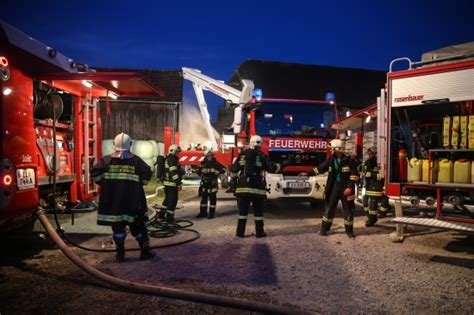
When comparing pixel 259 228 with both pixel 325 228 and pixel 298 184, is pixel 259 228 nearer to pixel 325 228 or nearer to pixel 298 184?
pixel 325 228

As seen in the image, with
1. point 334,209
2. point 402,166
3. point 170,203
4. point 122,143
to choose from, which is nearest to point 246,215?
point 334,209

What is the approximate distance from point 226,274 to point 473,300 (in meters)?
2.64

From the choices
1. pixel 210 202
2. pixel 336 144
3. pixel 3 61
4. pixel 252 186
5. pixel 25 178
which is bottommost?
pixel 210 202

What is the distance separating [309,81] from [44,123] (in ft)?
78.7

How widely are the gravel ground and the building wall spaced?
16.7 meters

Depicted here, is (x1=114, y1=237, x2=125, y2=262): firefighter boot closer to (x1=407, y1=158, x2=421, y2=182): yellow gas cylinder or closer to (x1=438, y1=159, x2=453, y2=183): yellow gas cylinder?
(x1=407, y1=158, x2=421, y2=182): yellow gas cylinder

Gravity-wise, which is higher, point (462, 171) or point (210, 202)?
point (462, 171)

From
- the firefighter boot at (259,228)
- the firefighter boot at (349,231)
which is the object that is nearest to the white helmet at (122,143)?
the firefighter boot at (259,228)

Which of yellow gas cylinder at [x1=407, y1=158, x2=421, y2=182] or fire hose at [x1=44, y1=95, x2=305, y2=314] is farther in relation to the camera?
yellow gas cylinder at [x1=407, y1=158, x2=421, y2=182]

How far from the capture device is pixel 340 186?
6.60 meters

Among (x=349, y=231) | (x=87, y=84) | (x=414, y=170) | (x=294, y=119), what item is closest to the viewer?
(x=414, y=170)

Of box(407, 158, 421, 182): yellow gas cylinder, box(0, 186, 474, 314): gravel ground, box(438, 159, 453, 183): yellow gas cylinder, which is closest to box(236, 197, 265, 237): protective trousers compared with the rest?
box(0, 186, 474, 314): gravel ground

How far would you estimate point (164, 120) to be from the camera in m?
22.8

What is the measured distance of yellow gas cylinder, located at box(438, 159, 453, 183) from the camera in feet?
17.8
